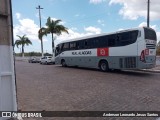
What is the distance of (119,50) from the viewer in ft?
60.5

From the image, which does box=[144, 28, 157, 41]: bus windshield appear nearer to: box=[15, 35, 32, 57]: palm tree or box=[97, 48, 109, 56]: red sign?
box=[97, 48, 109, 56]: red sign

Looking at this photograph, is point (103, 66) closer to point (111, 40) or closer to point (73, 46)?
point (111, 40)

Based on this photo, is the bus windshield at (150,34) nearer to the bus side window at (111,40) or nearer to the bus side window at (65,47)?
the bus side window at (111,40)

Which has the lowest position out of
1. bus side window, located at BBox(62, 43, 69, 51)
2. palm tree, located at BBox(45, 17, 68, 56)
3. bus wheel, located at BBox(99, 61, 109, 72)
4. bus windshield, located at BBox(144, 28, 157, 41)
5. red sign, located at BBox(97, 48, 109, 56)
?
bus wheel, located at BBox(99, 61, 109, 72)

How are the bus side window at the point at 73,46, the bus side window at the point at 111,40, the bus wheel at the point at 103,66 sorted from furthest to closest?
the bus side window at the point at 73,46 → the bus wheel at the point at 103,66 → the bus side window at the point at 111,40

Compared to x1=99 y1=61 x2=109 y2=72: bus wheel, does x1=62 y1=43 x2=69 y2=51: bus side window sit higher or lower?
higher

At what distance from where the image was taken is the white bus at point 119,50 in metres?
17.1

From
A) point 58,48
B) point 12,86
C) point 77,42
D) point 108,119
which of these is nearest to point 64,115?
point 108,119

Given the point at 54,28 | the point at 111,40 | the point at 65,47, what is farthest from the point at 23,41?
the point at 111,40

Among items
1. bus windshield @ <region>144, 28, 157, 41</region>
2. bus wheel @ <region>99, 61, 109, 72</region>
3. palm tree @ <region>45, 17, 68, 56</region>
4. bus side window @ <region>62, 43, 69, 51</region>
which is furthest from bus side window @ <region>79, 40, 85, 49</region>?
palm tree @ <region>45, 17, 68, 56</region>

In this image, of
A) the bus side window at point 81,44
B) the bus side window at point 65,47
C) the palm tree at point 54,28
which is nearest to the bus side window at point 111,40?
the bus side window at point 81,44

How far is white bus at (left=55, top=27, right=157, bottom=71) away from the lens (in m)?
17.1

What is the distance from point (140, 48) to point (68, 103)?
9941mm

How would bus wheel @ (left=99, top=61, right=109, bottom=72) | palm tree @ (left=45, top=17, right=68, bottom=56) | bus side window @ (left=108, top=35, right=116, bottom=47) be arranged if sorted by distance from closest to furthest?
1. bus side window @ (left=108, top=35, right=116, bottom=47)
2. bus wheel @ (left=99, top=61, right=109, bottom=72)
3. palm tree @ (left=45, top=17, right=68, bottom=56)
